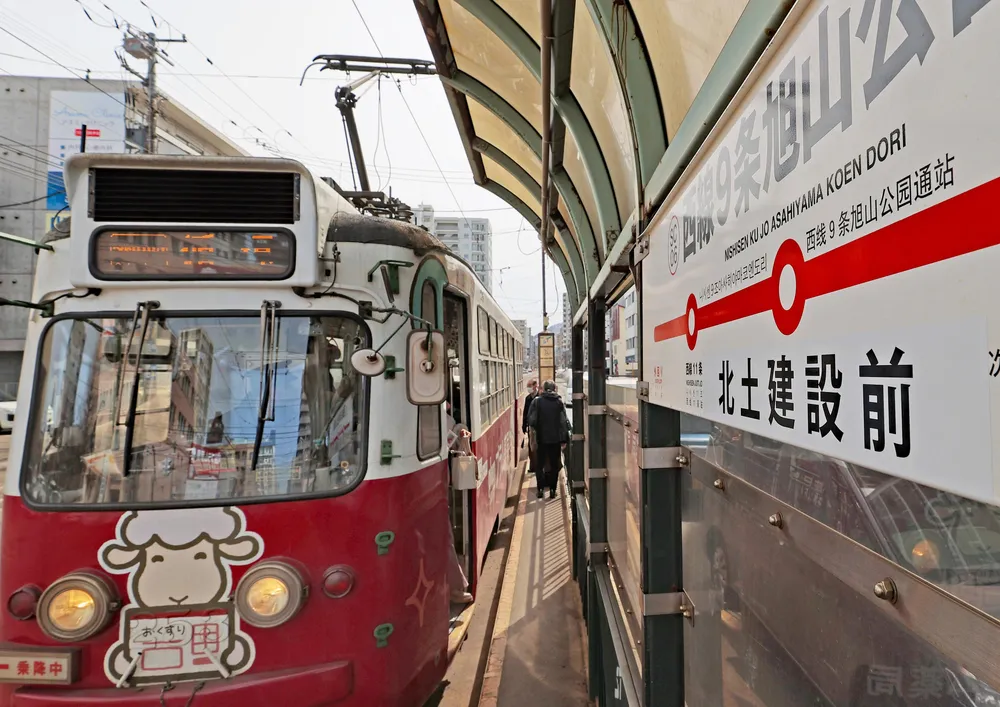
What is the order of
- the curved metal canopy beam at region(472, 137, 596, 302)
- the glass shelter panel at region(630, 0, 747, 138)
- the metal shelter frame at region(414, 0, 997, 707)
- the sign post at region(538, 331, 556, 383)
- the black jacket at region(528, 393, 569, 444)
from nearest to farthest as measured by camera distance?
the metal shelter frame at region(414, 0, 997, 707) < the glass shelter panel at region(630, 0, 747, 138) < the curved metal canopy beam at region(472, 137, 596, 302) < the black jacket at region(528, 393, 569, 444) < the sign post at region(538, 331, 556, 383)

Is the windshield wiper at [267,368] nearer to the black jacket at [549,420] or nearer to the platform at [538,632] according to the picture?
the platform at [538,632]

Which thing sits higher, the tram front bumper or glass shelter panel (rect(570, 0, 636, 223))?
glass shelter panel (rect(570, 0, 636, 223))

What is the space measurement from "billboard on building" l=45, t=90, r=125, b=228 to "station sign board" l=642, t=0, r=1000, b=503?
1155 inches

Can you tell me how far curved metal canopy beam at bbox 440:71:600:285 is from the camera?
3.22 m

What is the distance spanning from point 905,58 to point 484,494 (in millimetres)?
4458

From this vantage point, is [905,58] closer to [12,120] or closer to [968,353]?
[968,353]

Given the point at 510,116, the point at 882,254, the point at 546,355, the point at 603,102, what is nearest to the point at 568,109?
the point at 603,102

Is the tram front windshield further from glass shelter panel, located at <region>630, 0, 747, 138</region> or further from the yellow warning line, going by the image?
the yellow warning line

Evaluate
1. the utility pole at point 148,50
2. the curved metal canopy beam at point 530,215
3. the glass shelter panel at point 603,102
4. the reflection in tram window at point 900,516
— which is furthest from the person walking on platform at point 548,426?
the utility pole at point 148,50

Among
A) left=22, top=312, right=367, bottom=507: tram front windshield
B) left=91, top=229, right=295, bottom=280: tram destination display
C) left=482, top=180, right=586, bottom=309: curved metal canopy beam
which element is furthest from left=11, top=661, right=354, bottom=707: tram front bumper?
left=482, top=180, right=586, bottom=309: curved metal canopy beam

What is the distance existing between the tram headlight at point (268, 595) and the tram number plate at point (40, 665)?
67 cm

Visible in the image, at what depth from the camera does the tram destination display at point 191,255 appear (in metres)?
2.38

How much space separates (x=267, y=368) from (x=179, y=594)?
1.01 m

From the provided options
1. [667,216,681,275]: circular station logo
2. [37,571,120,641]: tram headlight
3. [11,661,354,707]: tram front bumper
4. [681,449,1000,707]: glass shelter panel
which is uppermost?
[667,216,681,275]: circular station logo
